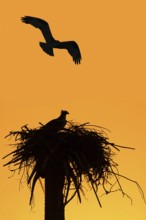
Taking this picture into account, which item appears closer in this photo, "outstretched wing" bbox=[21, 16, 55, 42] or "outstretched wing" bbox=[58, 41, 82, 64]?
"outstretched wing" bbox=[58, 41, 82, 64]

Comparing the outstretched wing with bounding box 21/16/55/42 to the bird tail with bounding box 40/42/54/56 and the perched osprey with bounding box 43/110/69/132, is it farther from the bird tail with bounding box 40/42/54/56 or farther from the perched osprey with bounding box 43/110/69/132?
the perched osprey with bounding box 43/110/69/132

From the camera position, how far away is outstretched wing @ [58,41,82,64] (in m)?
12.9

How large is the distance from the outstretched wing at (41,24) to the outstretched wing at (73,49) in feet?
1.07

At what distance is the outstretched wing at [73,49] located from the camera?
12870mm

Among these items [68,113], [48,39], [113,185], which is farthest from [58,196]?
[48,39]

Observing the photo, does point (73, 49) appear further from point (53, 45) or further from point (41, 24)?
point (41, 24)

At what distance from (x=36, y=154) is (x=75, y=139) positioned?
763 mm

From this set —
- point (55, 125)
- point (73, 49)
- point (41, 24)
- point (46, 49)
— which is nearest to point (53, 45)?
point (46, 49)

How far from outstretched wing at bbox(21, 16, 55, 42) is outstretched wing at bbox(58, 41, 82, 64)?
0.33 metres

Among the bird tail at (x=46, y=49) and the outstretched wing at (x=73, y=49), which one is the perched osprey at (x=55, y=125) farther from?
the outstretched wing at (x=73, y=49)

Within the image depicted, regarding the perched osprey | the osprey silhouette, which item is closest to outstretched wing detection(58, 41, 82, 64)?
the osprey silhouette

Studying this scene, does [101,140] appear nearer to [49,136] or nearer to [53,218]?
[49,136]

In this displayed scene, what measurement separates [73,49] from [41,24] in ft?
4.19

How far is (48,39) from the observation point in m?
13.0
